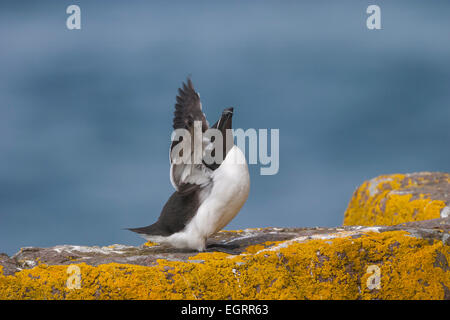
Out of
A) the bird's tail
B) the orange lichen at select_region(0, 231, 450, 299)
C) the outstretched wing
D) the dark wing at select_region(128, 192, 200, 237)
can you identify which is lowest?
the orange lichen at select_region(0, 231, 450, 299)

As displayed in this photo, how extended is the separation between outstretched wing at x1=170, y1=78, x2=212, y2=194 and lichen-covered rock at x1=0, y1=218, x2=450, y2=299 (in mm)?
1417

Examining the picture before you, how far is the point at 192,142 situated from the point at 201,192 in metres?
0.68

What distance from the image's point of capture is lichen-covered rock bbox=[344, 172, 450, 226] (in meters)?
9.57

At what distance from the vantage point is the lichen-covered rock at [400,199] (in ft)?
31.4

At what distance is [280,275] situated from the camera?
198 inches

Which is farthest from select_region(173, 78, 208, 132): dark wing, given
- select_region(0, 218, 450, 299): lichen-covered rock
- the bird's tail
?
select_region(0, 218, 450, 299): lichen-covered rock

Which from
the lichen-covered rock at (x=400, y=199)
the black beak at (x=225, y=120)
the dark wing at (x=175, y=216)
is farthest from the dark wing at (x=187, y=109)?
the lichen-covered rock at (x=400, y=199)

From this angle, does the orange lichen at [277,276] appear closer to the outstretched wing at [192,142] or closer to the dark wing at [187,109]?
the outstretched wing at [192,142]

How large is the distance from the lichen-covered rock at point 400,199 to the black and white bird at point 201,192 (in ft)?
14.0

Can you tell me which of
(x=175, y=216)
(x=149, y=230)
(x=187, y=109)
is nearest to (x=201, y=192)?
(x=175, y=216)

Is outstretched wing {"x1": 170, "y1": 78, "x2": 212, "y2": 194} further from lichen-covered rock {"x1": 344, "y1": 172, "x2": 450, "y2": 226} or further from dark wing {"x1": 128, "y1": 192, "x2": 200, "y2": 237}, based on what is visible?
lichen-covered rock {"x1": 344, "y1": 172, "x2": 450, "y2": 226}

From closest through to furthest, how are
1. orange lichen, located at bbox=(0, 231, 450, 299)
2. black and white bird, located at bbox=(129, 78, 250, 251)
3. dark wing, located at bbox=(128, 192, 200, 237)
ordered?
orange lichen, located at bbox=(0, 231, 450, 299) < black and white bird, located at bbox=(129, 78, 250, 251) < dark wing, located at bbox=(128, 192, 200, 237)

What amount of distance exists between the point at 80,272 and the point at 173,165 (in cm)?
190

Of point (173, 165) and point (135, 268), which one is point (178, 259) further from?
point (173, 165)
